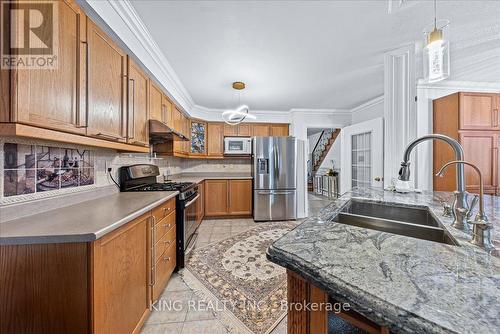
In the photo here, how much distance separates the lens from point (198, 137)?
14.5 ft

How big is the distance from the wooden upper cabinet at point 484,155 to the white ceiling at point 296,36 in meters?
0.89

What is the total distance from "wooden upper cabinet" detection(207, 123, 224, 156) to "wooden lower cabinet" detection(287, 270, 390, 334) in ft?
13.3

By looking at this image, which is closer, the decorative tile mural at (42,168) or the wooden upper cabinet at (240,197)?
the decorative tile mural at (42,168)

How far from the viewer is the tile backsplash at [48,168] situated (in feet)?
3.67

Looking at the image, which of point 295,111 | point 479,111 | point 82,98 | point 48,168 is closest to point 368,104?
point 295,111

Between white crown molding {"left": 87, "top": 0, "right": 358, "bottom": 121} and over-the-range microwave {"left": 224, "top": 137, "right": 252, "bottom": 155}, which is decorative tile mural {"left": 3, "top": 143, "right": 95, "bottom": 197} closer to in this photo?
white crown molding {"left": 87, "top": 0, "right": 358, "bottom": 121}

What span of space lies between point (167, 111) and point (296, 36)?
1.91m

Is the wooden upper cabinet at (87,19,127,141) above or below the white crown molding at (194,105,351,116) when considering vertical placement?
below

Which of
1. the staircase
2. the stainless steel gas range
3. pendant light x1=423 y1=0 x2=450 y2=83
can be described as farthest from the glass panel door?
the stainless steel gas range

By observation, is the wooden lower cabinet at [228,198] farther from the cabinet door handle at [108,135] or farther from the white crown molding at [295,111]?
the cabinet door handle at [108,135]

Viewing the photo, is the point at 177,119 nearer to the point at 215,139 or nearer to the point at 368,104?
the point at 215,139

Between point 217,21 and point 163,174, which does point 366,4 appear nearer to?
point 217,21

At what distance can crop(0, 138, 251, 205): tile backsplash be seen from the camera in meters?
1.12

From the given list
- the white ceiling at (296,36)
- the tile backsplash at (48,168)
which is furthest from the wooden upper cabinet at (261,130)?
the tile backsplash at (48,168)
